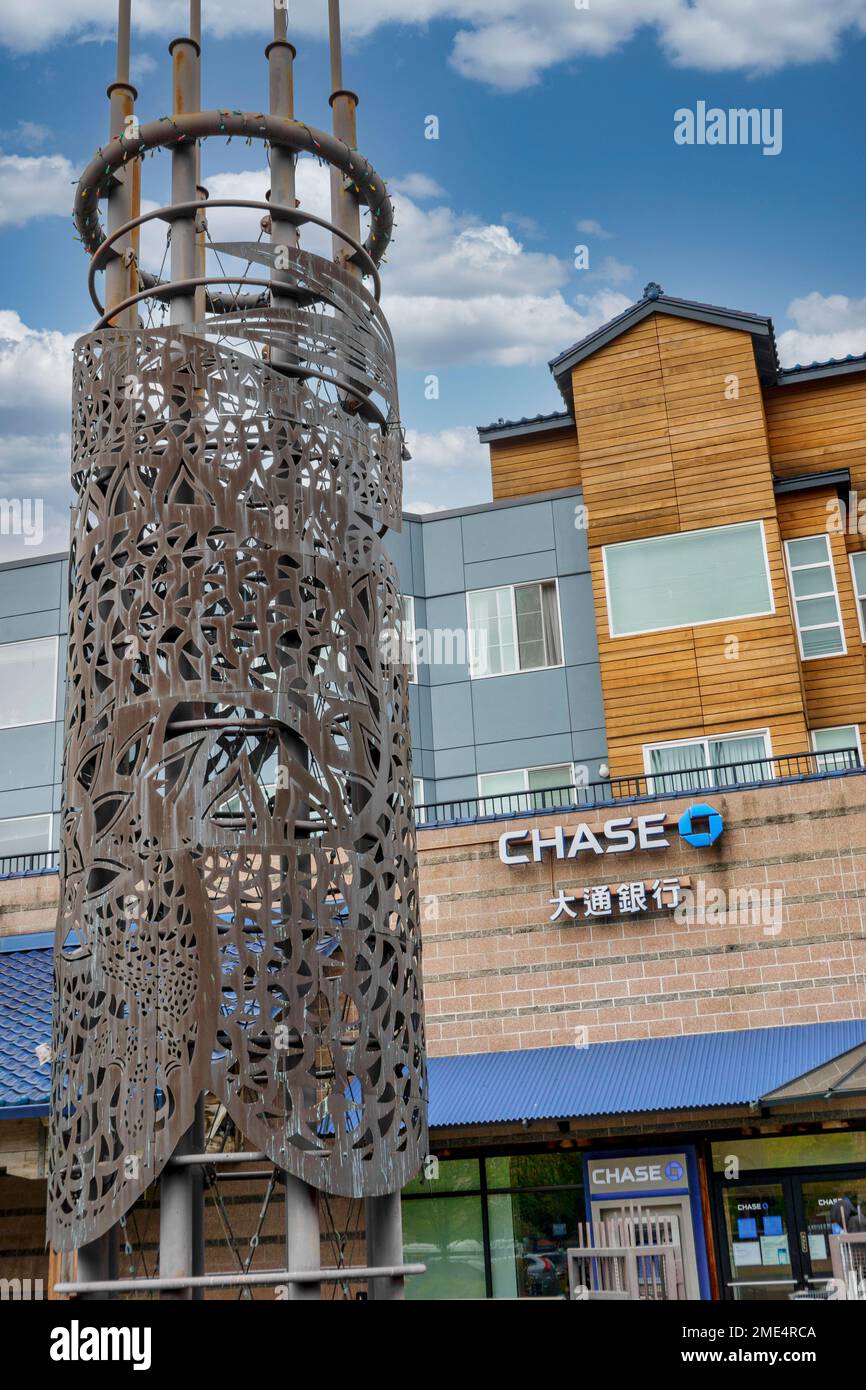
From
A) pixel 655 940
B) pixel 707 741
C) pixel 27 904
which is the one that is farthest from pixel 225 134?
pixel 707 741

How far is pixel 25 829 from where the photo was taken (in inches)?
1006

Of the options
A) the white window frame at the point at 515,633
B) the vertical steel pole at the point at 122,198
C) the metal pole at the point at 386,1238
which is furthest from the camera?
the white window frame at the point at 515,633

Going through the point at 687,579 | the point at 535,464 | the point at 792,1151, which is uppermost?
the point at 535,464

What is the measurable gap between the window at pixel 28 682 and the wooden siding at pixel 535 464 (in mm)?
9119

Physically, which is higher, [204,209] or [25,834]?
[25,834]

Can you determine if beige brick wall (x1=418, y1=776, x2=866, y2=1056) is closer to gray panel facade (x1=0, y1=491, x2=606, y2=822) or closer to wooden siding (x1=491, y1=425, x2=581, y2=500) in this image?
gray panel facade (x1=0, y1=491, x2=606, y2=822)

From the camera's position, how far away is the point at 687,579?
22.1 m

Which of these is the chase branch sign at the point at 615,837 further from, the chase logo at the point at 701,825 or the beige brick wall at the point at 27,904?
the beige brick wall at the point at 27,904

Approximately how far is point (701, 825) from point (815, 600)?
26.3ft

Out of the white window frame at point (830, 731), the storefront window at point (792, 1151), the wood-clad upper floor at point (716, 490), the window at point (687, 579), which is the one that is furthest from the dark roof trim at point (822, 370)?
the storefront window at point (792, 1151)

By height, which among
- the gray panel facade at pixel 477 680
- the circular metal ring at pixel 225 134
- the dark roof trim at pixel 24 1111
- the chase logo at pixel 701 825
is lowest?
the dark roof trim at pixel 24 1111

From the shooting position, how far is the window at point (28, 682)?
85.3 ft

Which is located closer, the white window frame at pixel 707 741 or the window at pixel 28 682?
the white window frame at pixel 707 741

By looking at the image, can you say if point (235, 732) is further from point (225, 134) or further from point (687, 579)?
point (687, 579)
